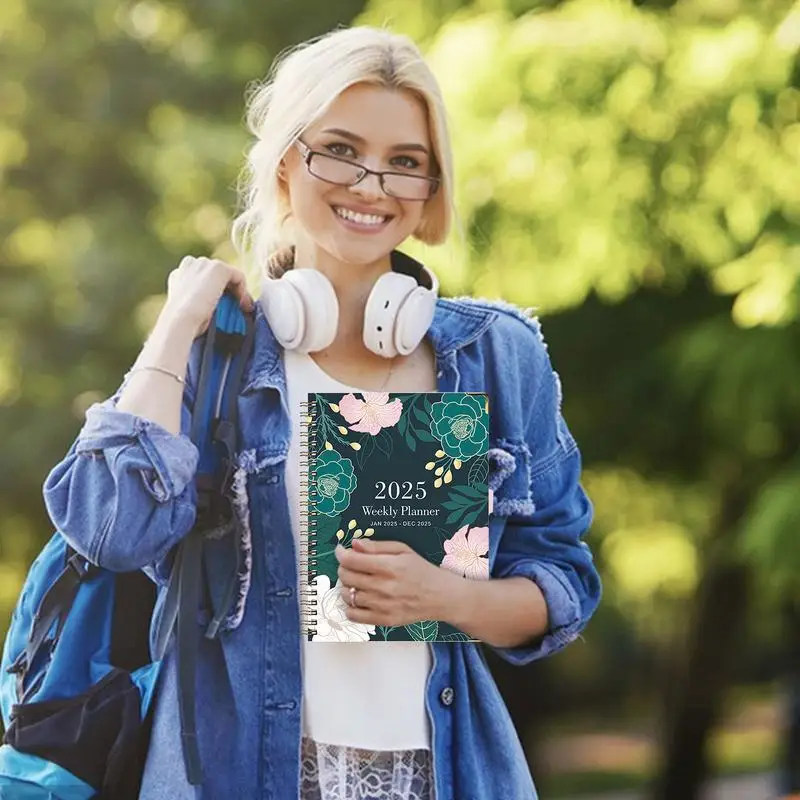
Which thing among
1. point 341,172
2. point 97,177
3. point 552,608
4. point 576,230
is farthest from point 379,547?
point 97,177

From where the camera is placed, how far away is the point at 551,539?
225 cm

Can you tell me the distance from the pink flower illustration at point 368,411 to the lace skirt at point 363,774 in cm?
45

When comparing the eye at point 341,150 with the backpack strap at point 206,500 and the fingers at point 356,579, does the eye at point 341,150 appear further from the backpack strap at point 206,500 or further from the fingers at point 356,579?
the fingers at point 356,579

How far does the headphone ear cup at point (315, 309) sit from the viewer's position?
214cm

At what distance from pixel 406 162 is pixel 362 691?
77 centimetres

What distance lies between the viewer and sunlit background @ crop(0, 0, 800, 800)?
18.5ft

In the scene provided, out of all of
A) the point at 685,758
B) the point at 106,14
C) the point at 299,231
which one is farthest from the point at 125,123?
the point at 299,231

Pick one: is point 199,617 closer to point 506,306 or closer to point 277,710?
point 277,710

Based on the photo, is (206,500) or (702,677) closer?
(206,500)

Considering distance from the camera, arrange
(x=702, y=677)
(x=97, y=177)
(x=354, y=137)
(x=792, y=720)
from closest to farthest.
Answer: (x=354, y=137), (x=97, y=177), (x=702, y=677), (x=792, y=720)

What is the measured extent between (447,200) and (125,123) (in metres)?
6.91

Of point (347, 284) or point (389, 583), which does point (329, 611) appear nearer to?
point (389, 583)

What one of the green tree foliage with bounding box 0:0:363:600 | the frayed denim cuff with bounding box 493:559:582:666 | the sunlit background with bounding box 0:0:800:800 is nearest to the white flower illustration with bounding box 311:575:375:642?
the frayed denim cuff with bounding box 493:559:582:666

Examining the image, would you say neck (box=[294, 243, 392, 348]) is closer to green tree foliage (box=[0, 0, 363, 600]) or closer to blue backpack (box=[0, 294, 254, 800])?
blue backpack (box=[0, 294, 254, 800])
